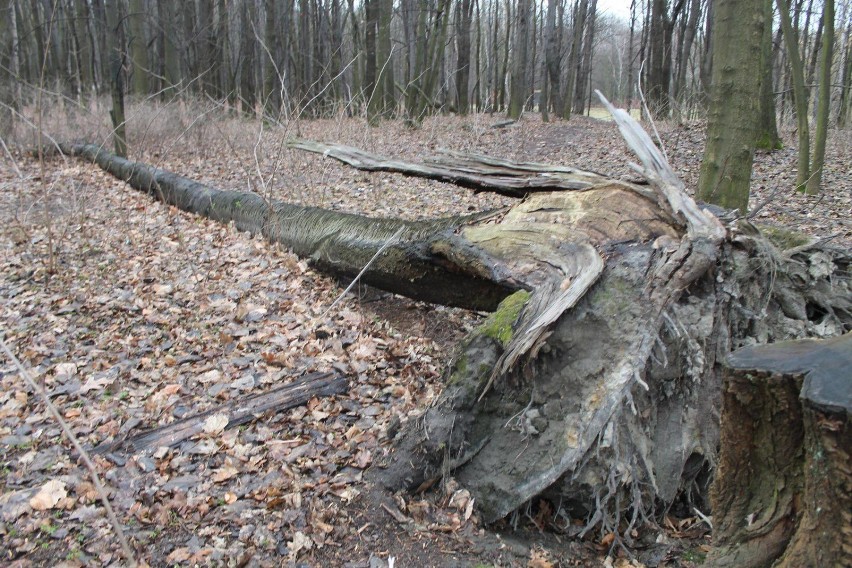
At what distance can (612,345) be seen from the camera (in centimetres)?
319

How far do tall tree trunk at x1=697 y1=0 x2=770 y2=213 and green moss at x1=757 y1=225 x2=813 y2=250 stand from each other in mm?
1611

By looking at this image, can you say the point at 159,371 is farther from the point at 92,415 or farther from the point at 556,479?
the point at 556,479

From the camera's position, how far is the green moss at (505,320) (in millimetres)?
3270

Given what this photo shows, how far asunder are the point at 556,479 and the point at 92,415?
2.60m

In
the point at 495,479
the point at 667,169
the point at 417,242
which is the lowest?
the point at 495,479

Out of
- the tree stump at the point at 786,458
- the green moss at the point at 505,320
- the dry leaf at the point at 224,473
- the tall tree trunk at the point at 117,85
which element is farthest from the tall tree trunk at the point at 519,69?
the tree stump at the point at 786,458

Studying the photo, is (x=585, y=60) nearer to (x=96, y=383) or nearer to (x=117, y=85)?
(x=117, y=85)

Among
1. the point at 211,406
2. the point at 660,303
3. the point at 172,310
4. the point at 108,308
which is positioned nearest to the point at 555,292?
the point at 660,303

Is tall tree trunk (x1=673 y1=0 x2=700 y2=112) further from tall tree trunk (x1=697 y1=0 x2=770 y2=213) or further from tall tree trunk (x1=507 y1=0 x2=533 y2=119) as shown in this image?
tall tree trunk (x1=697 y1=0 x2=770 y2=213)

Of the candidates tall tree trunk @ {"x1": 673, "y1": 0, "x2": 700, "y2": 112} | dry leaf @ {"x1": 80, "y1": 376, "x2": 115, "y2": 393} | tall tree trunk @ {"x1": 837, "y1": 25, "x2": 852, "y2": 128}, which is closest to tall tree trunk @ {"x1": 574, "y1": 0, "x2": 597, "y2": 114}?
tall tree trunk @ {"x1": 673, "y1": 0, "x2": 700, "y2": 112}

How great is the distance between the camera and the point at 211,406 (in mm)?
3635

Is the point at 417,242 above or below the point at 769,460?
above

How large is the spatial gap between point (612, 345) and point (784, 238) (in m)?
1.49

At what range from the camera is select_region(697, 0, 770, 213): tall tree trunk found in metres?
5.12
